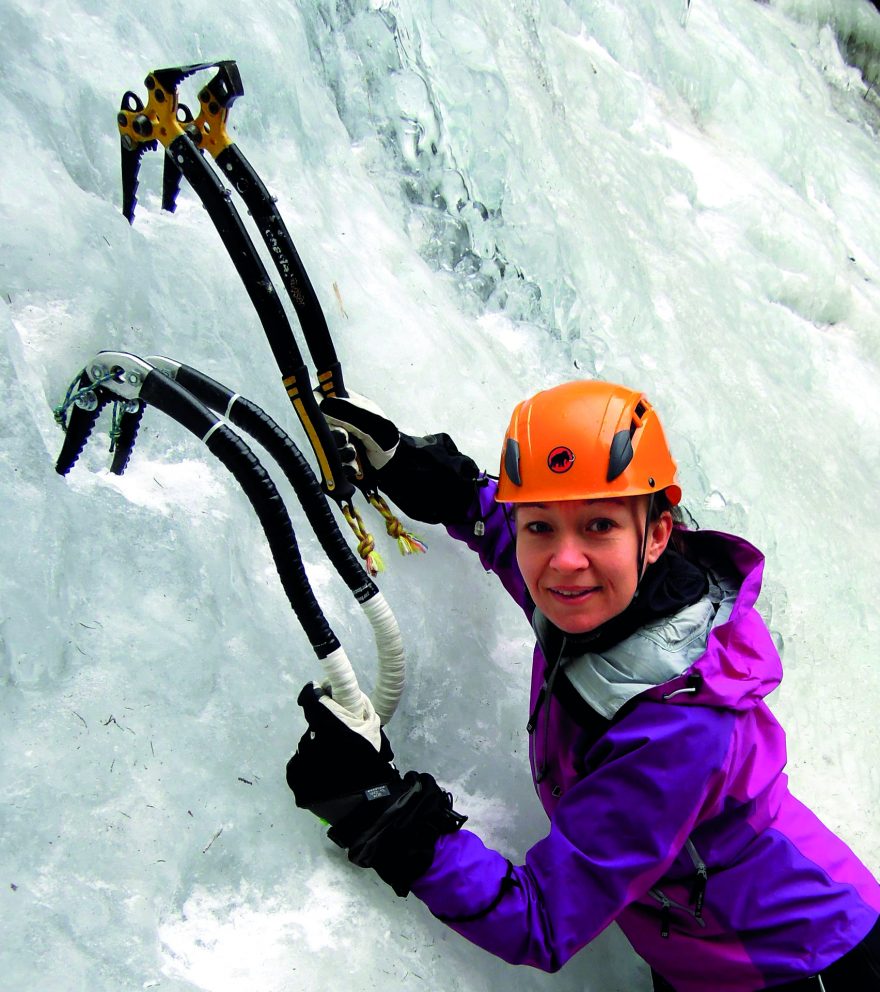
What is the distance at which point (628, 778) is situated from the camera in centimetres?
170

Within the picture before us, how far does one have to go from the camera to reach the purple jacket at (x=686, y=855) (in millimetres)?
1693

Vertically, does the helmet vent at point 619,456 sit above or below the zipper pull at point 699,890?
above

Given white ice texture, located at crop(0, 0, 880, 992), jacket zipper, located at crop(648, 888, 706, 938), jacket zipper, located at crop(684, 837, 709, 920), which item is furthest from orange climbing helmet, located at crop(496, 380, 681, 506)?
jacket zipper, located at crop(648, 888, 706, 938)

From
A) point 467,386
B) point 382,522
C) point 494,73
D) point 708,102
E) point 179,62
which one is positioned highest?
point 708,102

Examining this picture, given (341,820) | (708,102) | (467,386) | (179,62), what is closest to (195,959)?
(341,820)

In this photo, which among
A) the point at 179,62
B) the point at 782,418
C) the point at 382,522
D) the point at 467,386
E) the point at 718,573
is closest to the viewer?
the point at 718,573

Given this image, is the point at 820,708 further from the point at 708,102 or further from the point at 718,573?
the point at 708,102

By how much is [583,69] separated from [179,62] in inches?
127

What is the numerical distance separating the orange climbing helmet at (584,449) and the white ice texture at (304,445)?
57 cm

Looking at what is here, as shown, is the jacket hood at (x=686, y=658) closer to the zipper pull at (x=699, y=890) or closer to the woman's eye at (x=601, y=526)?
the woman's eye at (x=601, y=526)

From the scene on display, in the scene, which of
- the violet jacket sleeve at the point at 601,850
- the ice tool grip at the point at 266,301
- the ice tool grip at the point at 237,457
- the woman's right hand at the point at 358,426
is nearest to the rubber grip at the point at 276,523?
the ice tool grip at the point at 237,457

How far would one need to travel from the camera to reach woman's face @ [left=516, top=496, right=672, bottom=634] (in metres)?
1.80

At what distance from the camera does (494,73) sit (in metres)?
3.83

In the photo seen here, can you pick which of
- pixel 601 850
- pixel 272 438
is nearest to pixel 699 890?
pixel 601 850
